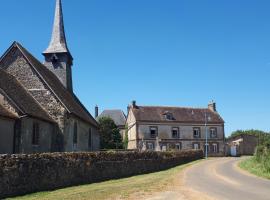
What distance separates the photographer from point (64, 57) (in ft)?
127

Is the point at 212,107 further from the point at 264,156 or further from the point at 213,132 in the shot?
the point at 264,156

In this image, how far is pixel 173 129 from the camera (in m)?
65.7

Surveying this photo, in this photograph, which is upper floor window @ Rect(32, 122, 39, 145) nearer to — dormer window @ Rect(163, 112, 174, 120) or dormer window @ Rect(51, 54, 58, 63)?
dormer window @ Rect(51, 54, 58, 63)

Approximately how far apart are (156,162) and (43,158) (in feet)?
51.9

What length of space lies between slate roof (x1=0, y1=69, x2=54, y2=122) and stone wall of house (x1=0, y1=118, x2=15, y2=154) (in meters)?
1.31

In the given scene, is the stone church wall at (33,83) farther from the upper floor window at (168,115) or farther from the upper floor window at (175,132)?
the upper floor window at (168,115)

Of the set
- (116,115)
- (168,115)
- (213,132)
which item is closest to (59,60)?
(168,115)

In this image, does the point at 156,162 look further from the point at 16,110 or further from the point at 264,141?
the point at 16,110

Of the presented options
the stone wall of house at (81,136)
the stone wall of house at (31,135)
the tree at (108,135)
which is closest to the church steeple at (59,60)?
the stone wall of house at (81,136)

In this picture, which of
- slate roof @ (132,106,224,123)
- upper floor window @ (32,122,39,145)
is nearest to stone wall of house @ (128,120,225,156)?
slate roof @ (132,106,224,123)

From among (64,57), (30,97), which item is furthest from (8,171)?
(64,57)

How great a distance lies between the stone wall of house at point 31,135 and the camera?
24.5 metres

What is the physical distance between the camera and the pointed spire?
38.9 meters

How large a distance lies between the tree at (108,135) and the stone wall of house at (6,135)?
3630 centimetres
